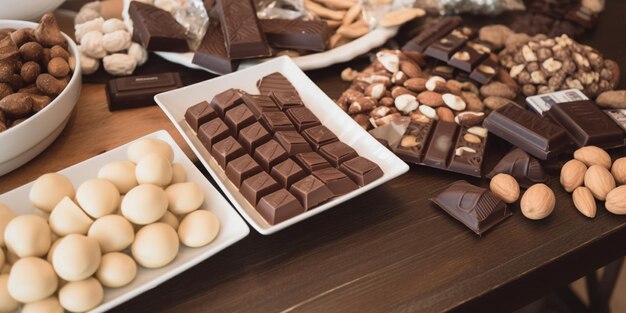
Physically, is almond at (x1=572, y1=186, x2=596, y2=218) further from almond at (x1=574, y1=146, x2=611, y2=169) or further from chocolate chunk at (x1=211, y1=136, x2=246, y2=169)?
chocolate chunk at (x1=211, y1=136, x2=246, y2=169)

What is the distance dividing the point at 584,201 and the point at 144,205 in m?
0.78

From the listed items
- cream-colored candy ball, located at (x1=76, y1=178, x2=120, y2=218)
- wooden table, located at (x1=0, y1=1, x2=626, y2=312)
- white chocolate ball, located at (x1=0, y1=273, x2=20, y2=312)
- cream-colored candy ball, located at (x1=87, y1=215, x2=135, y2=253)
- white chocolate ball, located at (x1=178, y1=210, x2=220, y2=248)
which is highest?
cream-colored candy ball, located at (x1=76, y1=178, x2=120, y2=218)

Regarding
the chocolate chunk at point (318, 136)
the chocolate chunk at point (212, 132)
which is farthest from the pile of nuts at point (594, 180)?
the chocolate chunk at point (212, 132)

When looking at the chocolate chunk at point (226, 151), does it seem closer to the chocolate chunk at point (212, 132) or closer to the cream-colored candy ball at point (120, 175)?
the chocolate chunk at point (212, 132)

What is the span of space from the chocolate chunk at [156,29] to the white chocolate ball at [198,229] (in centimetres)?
64

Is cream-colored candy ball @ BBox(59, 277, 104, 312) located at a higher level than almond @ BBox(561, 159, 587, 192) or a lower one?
lower

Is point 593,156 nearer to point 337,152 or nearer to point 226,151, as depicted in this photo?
point 337,152

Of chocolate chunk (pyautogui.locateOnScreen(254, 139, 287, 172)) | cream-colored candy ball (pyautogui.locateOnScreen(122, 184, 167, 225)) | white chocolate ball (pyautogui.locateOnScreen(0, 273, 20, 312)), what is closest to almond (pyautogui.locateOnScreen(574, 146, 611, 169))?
chocolate chunk (pyautogui.locateOnScreen(254, 139, 287, 172))

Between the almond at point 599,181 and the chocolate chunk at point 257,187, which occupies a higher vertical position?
the almond at point 599,181

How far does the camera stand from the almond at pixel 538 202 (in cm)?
103

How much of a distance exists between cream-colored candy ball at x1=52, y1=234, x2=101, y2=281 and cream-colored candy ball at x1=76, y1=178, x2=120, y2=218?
0.07 m

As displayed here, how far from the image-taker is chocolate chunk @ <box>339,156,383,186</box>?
1017mm

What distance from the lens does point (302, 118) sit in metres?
1.16

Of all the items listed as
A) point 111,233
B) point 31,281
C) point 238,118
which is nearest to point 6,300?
point 31,281
